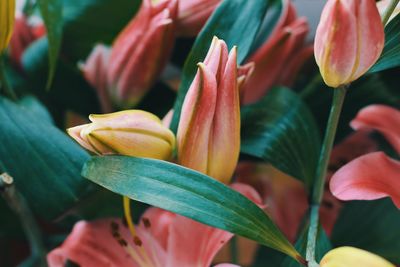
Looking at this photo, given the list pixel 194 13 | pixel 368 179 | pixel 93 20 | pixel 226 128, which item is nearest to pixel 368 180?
pixel 368 179

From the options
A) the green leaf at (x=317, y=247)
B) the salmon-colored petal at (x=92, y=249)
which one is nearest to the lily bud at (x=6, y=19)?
the salmon-colored petal at (x=92, y=249)

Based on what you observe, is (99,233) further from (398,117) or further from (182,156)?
(398,117)

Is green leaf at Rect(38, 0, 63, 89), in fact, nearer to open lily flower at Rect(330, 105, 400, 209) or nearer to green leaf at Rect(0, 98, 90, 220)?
green leaf at Rect(0, 98, 90, 220)

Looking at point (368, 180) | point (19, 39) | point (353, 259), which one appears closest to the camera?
point (353, 259)

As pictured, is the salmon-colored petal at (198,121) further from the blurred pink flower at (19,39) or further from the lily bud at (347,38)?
the blurred pink flower at (19,39)

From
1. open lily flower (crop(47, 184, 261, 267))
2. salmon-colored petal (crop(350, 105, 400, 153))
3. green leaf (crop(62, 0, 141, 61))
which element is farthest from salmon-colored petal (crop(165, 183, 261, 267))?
green leaf (crop(62, 0, 141, 61))

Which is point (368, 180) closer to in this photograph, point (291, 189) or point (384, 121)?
point (384, 121)

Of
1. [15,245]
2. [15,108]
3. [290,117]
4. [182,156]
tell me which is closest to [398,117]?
[290,117]
